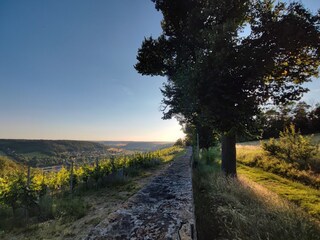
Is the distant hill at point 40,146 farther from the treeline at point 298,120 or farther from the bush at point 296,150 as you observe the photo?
the bush at point 296,150

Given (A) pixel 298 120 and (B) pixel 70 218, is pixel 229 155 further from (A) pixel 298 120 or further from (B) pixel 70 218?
(A) pixel 298 120

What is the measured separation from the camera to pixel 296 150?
53.9ft

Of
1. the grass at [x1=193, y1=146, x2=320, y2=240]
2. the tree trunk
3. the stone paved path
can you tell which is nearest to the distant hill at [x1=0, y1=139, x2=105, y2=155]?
the tree trunk

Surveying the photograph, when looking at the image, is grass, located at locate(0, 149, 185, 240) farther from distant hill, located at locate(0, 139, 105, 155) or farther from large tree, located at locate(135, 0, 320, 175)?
distant hill, located at locate(0, 139, 105, 155)

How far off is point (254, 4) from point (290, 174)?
35.5ft

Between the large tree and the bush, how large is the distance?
22.0 ft

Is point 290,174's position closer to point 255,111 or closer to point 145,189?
point 255,111

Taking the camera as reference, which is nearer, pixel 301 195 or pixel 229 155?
pixel 301 195

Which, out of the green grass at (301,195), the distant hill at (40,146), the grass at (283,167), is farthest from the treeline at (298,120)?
the distant hill at (40,146)

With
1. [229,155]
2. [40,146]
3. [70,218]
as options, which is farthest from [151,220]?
[40,146]

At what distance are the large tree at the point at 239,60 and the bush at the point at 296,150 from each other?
6.70 m

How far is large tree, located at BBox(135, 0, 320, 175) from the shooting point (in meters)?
9.27

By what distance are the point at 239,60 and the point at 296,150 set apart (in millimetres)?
11210

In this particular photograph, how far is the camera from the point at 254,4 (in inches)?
447
